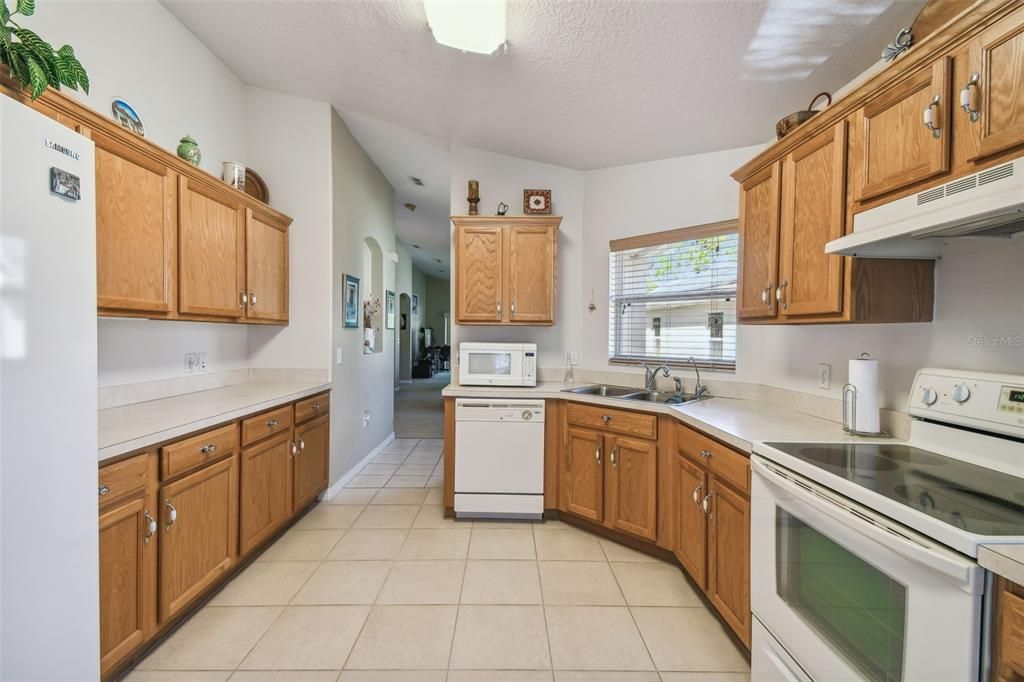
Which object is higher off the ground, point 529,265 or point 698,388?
point 529,265

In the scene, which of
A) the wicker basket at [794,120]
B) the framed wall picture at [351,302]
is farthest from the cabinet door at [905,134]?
the framed wall picture at [351,302]

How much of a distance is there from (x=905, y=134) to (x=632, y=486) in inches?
76.4

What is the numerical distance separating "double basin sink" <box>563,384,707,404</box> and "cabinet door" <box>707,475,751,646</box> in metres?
0.79

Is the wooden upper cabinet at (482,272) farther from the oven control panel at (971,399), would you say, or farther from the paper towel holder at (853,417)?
the oven control panel at (971,399)

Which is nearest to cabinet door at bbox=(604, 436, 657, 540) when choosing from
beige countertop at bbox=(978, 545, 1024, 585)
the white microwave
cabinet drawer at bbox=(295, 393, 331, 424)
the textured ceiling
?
the white microwave

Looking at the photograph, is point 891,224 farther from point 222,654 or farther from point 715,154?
point 222,654

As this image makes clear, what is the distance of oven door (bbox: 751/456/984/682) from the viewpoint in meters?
0.78

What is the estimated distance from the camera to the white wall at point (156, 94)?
1.90m

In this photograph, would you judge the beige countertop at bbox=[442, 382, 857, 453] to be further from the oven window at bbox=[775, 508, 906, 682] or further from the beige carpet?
the beige carpet

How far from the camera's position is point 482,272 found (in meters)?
2.94

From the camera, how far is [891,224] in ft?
3.76

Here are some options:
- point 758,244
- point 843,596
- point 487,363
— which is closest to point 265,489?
point 487,363

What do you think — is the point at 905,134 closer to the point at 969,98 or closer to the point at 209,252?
the point at 969,98

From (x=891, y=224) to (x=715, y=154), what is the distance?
1.67 meters
